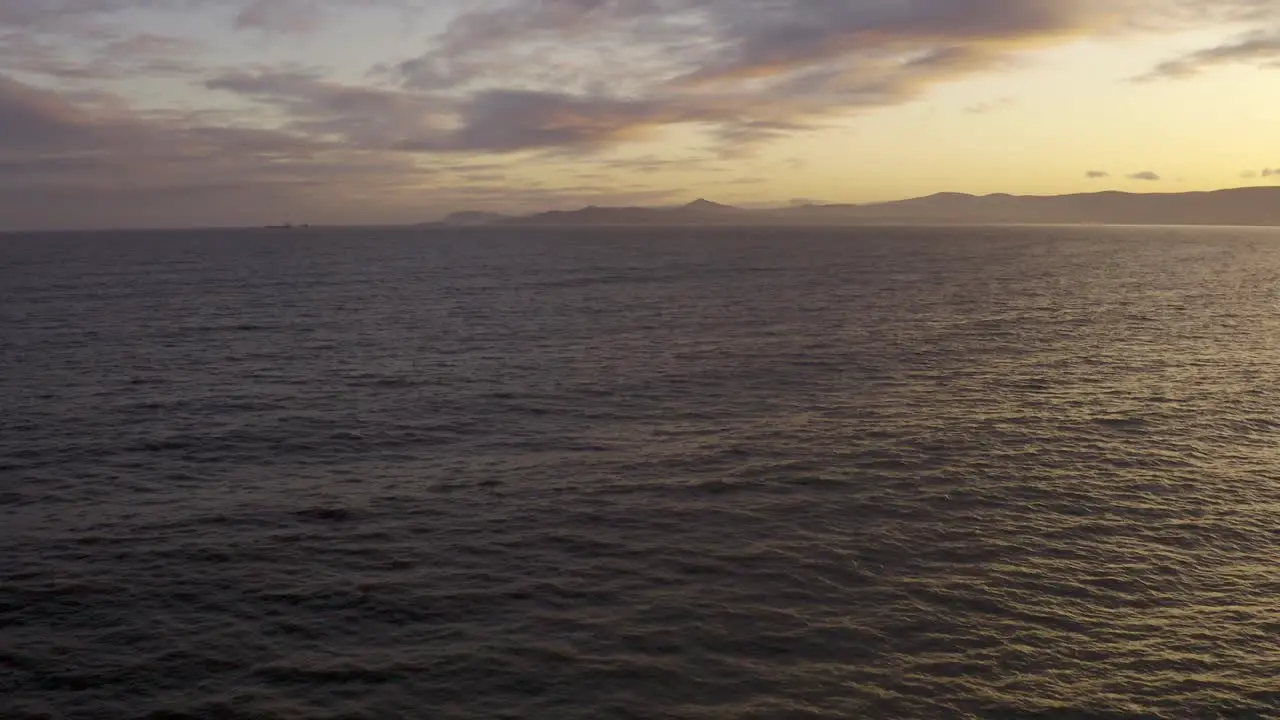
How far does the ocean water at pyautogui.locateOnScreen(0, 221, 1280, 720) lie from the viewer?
25.2 m

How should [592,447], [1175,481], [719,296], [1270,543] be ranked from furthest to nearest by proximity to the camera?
[719,296] < [592,447] < [1175,481] < [1270,543]

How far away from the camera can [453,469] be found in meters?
43.4

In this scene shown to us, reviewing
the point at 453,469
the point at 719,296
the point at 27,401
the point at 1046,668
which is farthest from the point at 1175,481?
the point at 719,296

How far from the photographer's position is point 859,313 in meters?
99.8

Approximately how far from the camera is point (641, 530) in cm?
3591

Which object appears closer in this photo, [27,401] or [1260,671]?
[1260,671]

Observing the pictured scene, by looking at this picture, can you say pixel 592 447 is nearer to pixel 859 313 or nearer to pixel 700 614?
pixel 700 614

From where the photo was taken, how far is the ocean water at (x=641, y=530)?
25.2 meters

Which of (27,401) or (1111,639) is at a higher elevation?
(27,401)

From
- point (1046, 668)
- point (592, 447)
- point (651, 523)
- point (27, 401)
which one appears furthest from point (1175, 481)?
point (27, 401)

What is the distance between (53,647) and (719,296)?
4010 inches

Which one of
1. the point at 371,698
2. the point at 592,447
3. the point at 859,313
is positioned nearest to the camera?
the point at 371,698

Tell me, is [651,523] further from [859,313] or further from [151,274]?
[151,274]

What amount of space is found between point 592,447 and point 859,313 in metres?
60.4
